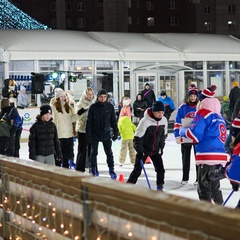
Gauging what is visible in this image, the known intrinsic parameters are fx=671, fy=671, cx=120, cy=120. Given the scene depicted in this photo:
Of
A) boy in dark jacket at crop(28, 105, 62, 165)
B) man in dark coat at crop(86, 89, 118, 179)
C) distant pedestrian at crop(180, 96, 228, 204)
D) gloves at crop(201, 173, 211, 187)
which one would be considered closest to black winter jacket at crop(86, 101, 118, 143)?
man in dark coat at crop(86, 89, 118, 179)

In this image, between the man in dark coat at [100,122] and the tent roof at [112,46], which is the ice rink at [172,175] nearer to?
the man in dark coat at [100,122]

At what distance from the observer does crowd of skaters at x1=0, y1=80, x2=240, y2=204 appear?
7.14m

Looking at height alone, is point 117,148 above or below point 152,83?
below

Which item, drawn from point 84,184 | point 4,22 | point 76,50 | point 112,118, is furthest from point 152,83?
point 84,184

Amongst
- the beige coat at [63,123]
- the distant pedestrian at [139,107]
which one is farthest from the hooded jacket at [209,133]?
the distant pedestrian at [139,107]

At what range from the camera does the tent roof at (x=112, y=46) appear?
23.7 metres

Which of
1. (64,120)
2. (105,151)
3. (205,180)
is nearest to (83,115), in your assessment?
(64,120)

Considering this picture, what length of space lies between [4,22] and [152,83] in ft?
27.5

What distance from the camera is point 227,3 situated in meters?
76.2

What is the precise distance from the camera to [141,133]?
8875mm

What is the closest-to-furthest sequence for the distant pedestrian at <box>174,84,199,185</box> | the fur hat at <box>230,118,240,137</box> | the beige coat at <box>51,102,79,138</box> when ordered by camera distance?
the fur hat at <box>230,118,240,137</box>
the distant pedestrian at <box>174,84,199,185</box>
the beige coat at <box>51,102,79,138</box>

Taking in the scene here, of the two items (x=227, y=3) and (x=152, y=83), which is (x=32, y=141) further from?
(x=227, y=3)

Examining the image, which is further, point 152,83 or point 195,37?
point 195,37

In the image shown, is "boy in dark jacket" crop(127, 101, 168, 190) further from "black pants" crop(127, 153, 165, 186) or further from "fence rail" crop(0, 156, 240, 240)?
"fence rail" crop(0, 156, 240, 240)
